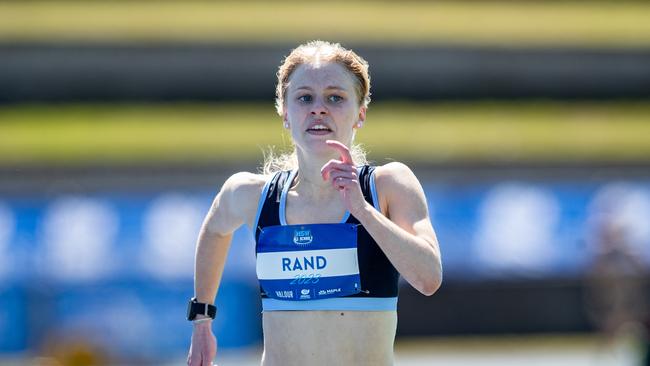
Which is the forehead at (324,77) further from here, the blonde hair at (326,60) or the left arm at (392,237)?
the left arm at (392,237)

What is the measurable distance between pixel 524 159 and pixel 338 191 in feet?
40.0

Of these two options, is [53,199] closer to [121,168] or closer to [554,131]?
[121,168]

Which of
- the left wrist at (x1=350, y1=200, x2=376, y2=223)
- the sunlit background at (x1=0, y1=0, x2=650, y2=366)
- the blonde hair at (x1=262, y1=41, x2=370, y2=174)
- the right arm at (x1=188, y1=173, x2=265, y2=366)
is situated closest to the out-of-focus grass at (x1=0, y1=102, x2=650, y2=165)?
the sunlit background at (x1=0, y1=0, x2=650, y2=366)

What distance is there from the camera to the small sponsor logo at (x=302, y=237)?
407 centimetres

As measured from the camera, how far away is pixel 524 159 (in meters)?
16.0

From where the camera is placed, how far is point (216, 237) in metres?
4.50

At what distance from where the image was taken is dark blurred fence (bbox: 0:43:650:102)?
18297 mm

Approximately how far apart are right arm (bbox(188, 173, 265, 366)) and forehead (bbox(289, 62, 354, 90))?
466 mm

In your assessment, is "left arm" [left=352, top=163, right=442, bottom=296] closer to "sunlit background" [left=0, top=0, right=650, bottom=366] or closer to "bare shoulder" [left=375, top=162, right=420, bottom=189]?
"bare shoulder" [left=375, top=162, right=420, bottom=189]

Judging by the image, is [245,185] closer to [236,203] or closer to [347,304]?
[236,203]

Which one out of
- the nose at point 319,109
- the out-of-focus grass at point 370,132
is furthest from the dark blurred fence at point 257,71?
the nose at point 319,109

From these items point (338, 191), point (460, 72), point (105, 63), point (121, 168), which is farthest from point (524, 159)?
point (338, 191)

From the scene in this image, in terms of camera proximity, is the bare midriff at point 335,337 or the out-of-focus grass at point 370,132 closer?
the bare midriff at point 335,337

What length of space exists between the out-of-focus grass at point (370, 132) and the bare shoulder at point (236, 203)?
35.3 feet
